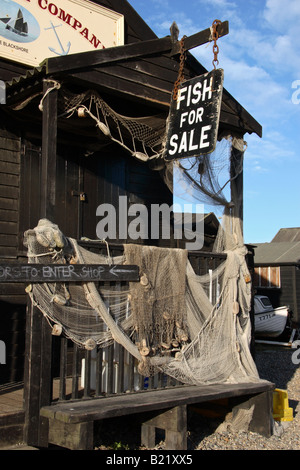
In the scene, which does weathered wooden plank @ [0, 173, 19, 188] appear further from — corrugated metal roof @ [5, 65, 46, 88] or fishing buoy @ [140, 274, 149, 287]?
fishing buoy @ [140, 274, 149, 287]

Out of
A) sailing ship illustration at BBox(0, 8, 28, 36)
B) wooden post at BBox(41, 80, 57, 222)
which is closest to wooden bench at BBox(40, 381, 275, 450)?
wooden post at BBox(41, 80, 57, 222)

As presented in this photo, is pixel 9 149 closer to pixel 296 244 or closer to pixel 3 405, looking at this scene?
pixel 3 405

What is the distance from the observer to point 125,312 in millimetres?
5199

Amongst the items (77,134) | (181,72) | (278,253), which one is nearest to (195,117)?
(181,72)

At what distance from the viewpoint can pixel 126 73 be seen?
18.7ft

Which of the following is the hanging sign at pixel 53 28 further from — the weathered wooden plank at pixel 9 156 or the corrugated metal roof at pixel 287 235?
the corrugated metal roof at pixel 287 235

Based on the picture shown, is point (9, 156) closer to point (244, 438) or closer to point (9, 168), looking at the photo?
point (9, 168)

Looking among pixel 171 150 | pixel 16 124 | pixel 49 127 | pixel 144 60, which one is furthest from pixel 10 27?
pixel 171 150

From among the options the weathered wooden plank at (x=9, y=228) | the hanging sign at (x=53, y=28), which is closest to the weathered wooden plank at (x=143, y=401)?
the weathered wooden plank at (x=9, y=228)

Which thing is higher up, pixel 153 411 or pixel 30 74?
pixel 30 74

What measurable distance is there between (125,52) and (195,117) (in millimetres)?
1060

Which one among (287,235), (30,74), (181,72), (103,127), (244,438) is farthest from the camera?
(287,235)

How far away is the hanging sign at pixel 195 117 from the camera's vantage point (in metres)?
5.45

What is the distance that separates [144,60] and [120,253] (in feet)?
7.61
